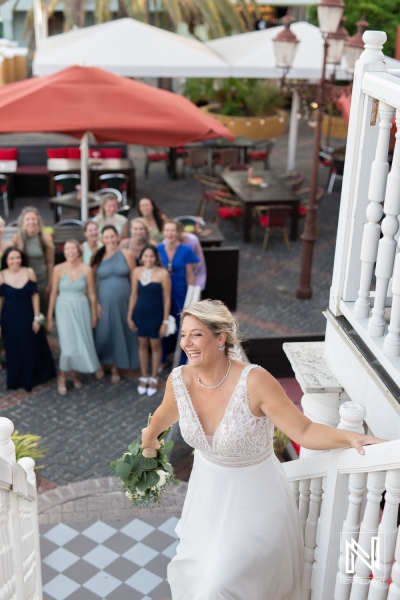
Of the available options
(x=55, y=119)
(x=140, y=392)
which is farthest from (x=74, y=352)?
(x=55, y=119)

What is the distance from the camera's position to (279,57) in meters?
11.0

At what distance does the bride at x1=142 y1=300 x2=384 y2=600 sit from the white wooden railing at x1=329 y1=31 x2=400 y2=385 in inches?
21.0

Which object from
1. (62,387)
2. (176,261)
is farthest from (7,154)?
(62,387)

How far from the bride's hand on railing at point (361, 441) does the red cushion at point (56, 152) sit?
40.2 feet

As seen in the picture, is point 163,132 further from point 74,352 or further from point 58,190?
point 58,190

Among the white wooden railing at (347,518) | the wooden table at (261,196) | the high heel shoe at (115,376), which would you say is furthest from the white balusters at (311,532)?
the wooden table at (261,196)

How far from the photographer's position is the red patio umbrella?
8.80 m

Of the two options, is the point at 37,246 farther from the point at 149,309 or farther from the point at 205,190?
the point at 205,190

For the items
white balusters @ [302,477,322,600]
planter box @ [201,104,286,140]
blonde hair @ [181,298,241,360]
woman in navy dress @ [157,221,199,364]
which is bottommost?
planter box @ [201,104,286,140]

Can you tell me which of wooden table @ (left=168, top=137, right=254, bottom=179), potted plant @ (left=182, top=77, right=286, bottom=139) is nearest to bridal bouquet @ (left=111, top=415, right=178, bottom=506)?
wooden table @ (left=168, top=137, right=254, bottom=179)

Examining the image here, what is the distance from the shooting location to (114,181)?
46.0 ft

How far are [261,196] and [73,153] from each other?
3854mm

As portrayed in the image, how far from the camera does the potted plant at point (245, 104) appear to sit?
66.8 feet

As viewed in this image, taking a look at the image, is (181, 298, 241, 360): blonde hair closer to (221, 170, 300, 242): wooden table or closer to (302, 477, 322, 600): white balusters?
(302, 477, 322, 600): white balusters
